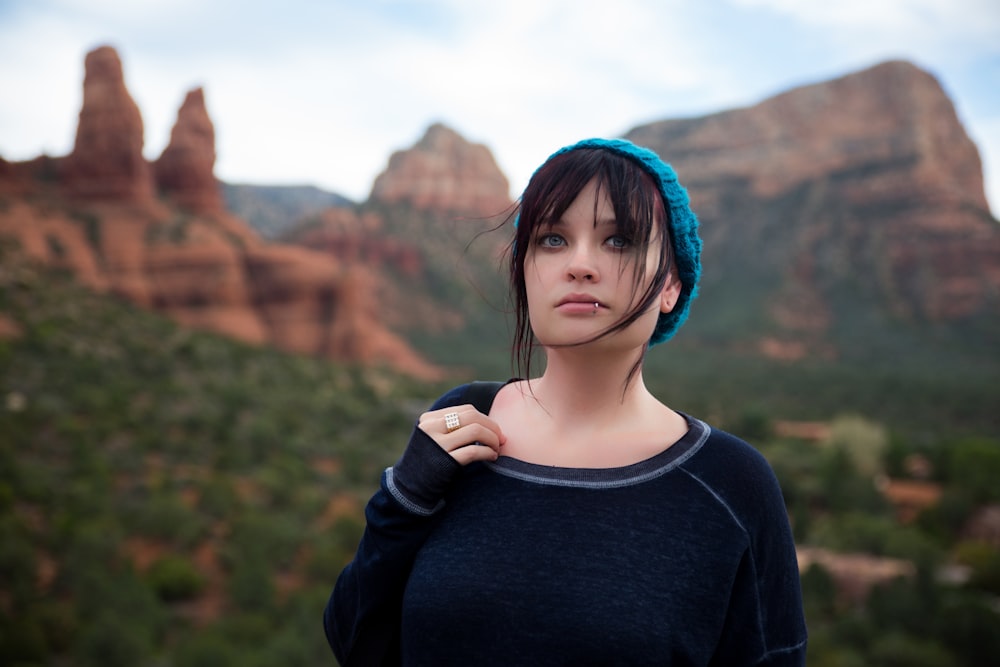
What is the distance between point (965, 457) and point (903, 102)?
83058 millimetres

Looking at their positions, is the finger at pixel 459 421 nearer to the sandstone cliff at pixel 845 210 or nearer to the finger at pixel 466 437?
the finger at pixel 466 437

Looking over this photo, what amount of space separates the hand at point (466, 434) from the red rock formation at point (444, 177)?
8514 cm

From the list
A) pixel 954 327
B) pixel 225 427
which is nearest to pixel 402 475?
pixel 225 427

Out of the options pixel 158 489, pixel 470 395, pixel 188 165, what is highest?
pixel 188 165

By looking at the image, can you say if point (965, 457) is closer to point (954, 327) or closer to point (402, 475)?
point (402, 475)

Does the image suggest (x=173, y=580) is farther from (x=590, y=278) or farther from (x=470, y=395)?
(x=590, y=278)

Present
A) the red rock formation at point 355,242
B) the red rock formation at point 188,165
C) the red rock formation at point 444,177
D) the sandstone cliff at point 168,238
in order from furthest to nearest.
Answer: the red rock formation at point 444,177 → the red rock formation at point 355,242 → the red rock formation at point 188,165 → the sandstone cliff at point 168,238

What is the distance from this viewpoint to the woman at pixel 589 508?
1308 mm

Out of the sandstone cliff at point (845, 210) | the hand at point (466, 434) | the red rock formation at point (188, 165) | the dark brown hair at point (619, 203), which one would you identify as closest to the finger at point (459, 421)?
the hand at point (466, 434)

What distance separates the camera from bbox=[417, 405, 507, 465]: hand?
4.72ft

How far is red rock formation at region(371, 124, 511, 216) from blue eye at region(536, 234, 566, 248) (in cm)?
8509

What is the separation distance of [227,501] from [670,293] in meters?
14.5

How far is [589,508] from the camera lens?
1.38m

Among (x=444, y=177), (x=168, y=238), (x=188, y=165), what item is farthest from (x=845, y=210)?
(x=168, y=238)
